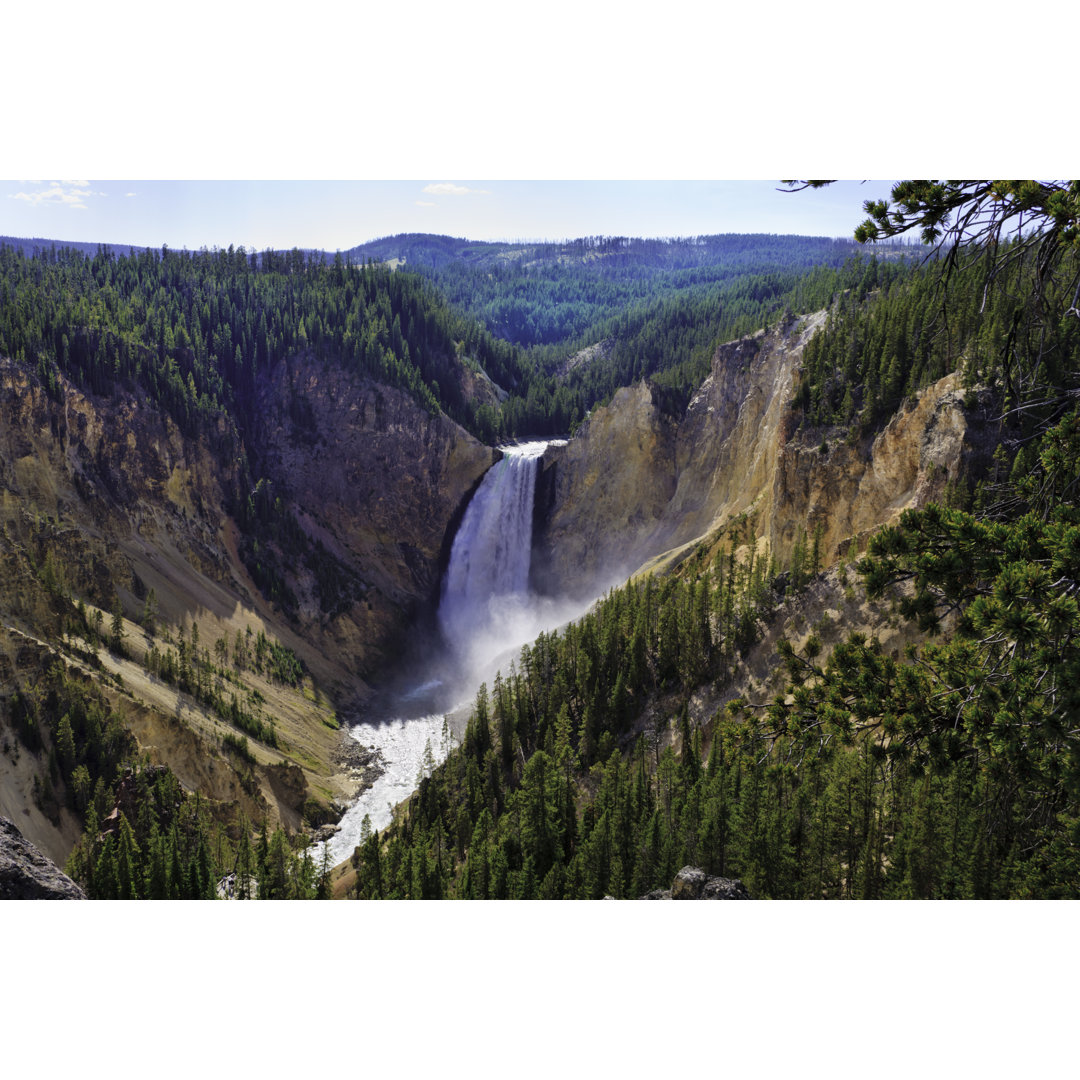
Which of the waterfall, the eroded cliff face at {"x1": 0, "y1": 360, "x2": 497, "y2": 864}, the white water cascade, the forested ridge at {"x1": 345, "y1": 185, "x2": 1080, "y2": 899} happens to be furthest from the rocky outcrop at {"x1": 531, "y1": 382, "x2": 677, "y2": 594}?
the forested ridge at {"x1": 345, "y1": 185, "x2": 1080, "y2": 899}

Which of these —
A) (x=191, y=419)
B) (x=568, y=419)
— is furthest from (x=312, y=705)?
(x=568, y=419)

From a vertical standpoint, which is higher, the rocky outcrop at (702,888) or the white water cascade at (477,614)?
the rocky outcrop at (702,888)

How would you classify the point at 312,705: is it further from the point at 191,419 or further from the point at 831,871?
the point at 831,871

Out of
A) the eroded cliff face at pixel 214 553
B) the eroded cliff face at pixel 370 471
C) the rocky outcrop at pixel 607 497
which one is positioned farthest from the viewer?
the eroded cliff face at pixel 370 471

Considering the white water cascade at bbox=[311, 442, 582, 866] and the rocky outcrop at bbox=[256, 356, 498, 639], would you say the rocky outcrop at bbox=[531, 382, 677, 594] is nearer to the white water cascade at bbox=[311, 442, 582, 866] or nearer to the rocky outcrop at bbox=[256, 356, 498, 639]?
the white water cascade at bbox=[311, 442, 582, 866]

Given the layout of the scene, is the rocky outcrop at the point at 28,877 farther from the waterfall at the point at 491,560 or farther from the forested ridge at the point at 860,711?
the waterfall at the point at 491,560

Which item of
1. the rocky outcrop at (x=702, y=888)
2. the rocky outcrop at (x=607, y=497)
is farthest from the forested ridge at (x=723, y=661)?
the rocky outcrop at (x=607, y=497)

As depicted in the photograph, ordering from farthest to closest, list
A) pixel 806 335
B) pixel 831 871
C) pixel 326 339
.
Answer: pixel 326 339
pixel 806 335
pixel 831 871
